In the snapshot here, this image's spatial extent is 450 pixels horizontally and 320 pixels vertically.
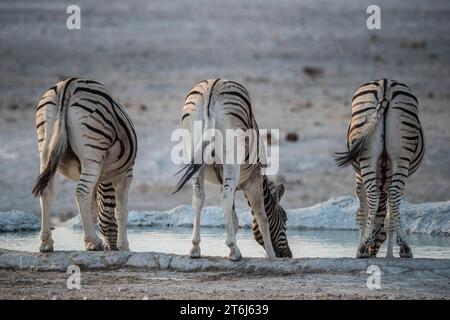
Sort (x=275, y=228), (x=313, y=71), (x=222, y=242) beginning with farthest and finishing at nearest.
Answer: (x=313, y=71) → (x=222, y=242) → (x=275, y=228)

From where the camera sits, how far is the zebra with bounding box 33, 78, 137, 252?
9938 mm

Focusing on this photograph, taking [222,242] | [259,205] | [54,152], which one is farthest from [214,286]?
[222,242]

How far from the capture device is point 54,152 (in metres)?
9.83

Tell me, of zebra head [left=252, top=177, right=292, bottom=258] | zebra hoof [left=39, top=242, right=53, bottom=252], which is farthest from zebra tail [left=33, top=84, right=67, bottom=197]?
zebra head [left=252, top=177, right=292, bottom=258]

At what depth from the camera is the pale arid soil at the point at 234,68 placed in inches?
Answer: 756

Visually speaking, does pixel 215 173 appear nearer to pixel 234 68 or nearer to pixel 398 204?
pixel 398 204

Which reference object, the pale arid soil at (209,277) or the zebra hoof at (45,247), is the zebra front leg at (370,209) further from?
the zebra hoof at (45,247)

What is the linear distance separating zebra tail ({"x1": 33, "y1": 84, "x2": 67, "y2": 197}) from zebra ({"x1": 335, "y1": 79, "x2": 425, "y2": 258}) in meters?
2.62

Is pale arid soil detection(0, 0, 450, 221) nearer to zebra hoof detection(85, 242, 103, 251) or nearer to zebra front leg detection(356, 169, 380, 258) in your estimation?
zebra hoof detection(85, 242, 103, 251)

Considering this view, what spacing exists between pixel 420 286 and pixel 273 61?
21.0 meters

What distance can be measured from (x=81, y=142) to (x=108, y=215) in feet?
4.13

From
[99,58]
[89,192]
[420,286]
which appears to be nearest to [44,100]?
[89,192]

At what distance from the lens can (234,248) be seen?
985cm

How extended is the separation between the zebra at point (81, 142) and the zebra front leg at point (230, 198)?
122cm
